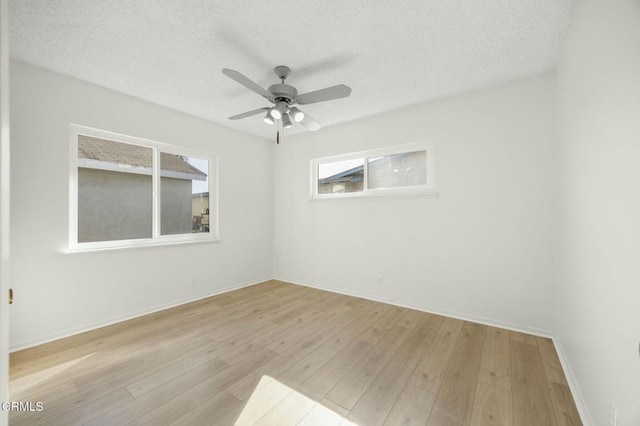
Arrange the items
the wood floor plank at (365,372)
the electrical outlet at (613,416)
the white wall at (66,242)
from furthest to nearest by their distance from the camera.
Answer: the white wall at (66,242), the wood floor plank at (365,372), the electrical outlet at (613,416)

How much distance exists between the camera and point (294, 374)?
74.9 inches

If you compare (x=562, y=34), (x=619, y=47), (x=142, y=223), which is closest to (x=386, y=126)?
(x=562, y=34)

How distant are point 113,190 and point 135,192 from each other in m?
0.22

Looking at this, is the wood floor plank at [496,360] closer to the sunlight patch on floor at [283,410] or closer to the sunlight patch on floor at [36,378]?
the sunlight patch on floor at [283,410]

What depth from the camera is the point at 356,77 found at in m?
2.52

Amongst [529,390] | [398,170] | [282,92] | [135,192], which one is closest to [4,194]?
[282,92]

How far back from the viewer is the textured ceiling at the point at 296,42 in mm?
1671

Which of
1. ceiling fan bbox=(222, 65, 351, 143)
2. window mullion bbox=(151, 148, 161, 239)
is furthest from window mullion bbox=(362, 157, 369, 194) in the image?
window mullion bbox=(151, 148, 161, 239)

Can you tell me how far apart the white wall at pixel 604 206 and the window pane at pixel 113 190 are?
4175mm

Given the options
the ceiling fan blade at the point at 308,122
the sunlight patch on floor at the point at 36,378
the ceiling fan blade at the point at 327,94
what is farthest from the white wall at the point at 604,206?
the sunlight patch on floor at the point at 36,378

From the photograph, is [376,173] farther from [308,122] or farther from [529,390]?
[529,390]

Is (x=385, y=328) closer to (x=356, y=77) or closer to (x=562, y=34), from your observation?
(x=356, y=77)

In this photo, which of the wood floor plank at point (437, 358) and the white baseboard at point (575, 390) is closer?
the white baseboard at point (575, 390)

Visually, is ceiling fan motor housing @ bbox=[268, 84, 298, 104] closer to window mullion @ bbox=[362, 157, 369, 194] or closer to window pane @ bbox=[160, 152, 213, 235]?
window mullion @ bbox=[362, 157, 369, 194]
